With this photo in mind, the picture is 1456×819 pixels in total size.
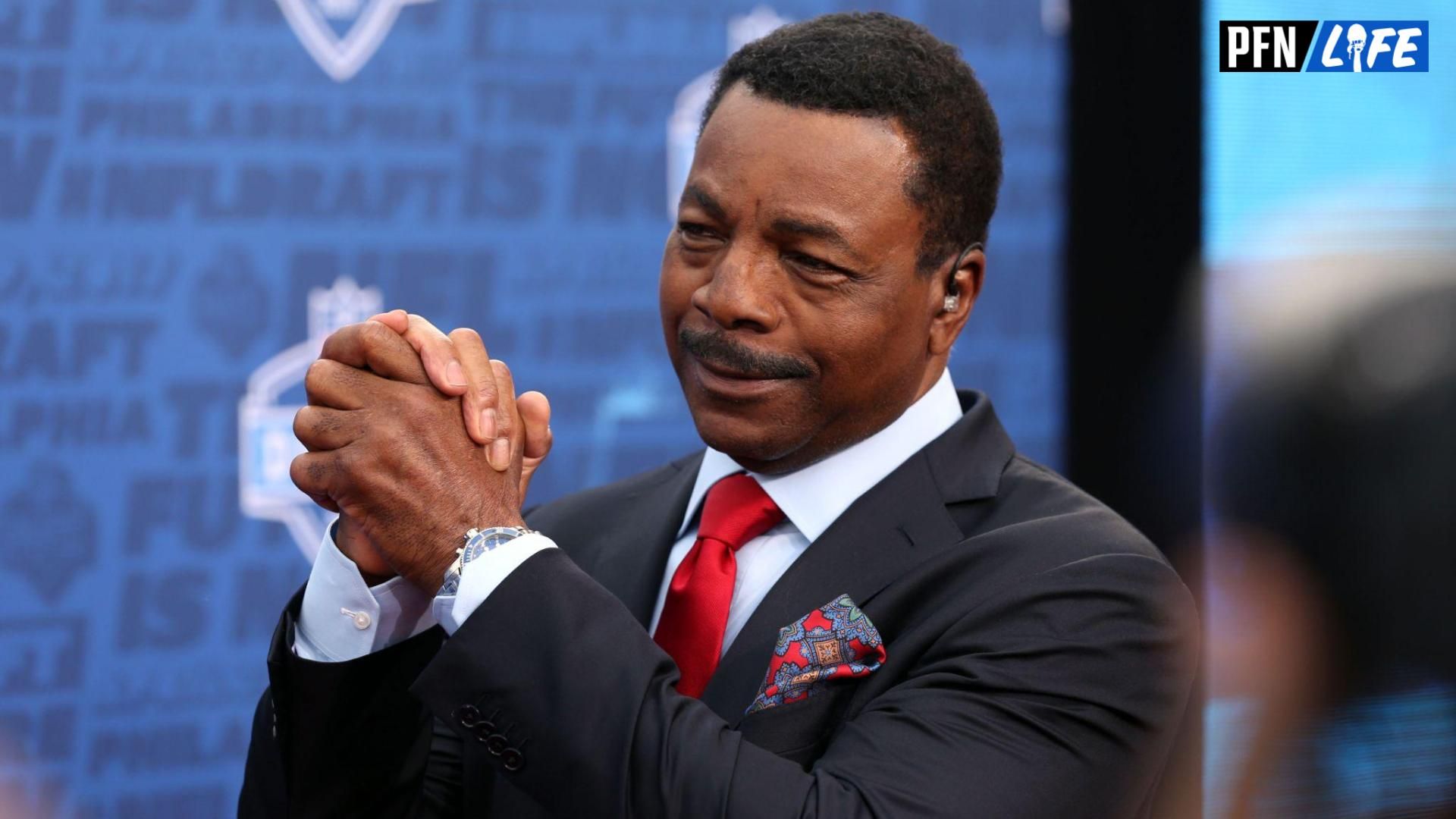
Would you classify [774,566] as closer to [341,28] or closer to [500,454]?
[500,454]

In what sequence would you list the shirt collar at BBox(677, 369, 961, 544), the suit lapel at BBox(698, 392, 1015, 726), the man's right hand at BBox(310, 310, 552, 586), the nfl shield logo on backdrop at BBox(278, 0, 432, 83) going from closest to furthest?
the man's right hand at BBox(310, 310, 552, 586) < the suit lapel at BBox(698, 392, 1015, 726) < the shirt collar at BBox(677, 369, 961, 544) < the nfl shield logo on backdrop at BBox(278, 0, 432, 83)

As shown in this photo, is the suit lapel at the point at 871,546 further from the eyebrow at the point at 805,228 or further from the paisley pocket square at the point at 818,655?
the eyebrow at the point at 805,228

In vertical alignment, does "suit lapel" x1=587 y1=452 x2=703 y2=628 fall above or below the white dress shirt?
below

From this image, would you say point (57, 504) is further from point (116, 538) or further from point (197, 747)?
point (197, 747)

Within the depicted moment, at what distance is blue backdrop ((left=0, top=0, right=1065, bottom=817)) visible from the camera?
8.59 feet

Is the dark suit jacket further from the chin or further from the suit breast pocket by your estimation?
the chin

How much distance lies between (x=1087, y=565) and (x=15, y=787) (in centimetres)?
205

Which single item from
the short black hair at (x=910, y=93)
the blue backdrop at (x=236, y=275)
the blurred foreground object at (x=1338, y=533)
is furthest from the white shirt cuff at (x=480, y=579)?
the blurred foreground object at (x=1338, y=533)

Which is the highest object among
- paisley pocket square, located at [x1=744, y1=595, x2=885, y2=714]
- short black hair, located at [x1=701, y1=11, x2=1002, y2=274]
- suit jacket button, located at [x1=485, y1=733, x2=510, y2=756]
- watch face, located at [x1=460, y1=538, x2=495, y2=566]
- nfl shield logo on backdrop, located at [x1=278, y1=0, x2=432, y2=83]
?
nfl shield logo on backdrop, located at [x1=278, y1=0, x2=432, y2=83]

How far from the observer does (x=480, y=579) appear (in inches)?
54.7

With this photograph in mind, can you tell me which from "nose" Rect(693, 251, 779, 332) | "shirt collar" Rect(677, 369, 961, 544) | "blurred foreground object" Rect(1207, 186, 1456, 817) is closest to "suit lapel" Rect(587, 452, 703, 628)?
"shirt collar" Rect(677, 369, 961, 544)

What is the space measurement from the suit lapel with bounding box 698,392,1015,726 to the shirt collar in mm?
23

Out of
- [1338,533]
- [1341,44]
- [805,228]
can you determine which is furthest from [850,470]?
[1341,44]

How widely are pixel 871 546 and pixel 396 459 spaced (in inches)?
23.2
